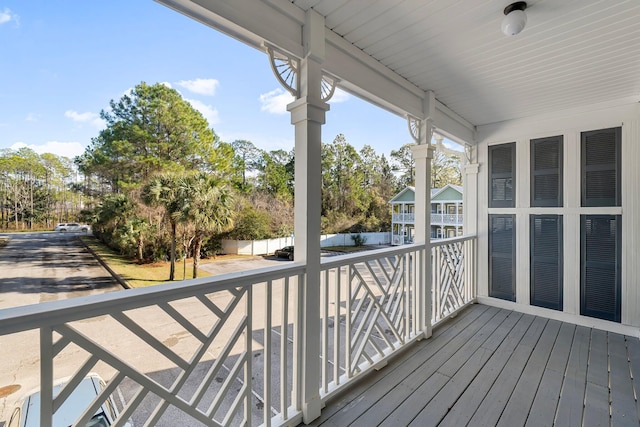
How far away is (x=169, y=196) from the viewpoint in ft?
31.4

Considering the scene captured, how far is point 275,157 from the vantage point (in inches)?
579

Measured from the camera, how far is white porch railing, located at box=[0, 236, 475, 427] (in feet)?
3.00

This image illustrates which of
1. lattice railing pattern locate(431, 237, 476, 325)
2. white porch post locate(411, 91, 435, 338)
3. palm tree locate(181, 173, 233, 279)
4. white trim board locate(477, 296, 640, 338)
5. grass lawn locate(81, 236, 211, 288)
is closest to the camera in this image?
white porch post locate(411, 91, 435, 338)

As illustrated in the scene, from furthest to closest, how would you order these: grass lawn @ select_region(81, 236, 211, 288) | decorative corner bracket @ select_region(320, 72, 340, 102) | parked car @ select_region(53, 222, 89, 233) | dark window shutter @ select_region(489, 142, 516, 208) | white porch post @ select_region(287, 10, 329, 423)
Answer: grass lawn @ select_region(81, 236, 211, 288) < parked car @ select_region(53, 222, 89, 233) < dark window shutter @ select_region(489, 142, 516, 208) < decorative corner bracket @ select_region(320, 72, 340, 102) < white porch post @ select_region(287, 10, 329, 423)

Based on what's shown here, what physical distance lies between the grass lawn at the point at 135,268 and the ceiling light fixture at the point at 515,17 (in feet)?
30.9

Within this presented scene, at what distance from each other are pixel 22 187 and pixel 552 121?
8871mm

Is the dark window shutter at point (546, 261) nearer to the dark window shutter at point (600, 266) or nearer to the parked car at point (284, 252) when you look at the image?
the dark window shutter at point (600, 266)

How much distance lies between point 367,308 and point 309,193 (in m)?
1.18

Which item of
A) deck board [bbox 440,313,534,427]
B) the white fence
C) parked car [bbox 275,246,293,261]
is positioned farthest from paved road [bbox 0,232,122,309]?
deck board [bbox 440,313,534,427]

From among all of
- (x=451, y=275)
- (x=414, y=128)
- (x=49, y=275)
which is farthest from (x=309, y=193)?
(x=49, y=275)

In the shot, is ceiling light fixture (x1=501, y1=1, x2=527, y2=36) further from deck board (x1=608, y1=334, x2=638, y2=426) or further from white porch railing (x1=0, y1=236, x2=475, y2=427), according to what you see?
deck board (x1=608, y1=334, x2=638, y2=426)

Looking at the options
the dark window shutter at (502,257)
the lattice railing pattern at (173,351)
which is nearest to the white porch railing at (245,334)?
the lattice railing pattern at (173,351)

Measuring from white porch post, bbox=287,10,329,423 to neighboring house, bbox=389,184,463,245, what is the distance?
462cm

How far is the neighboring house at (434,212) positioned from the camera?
7.05m
